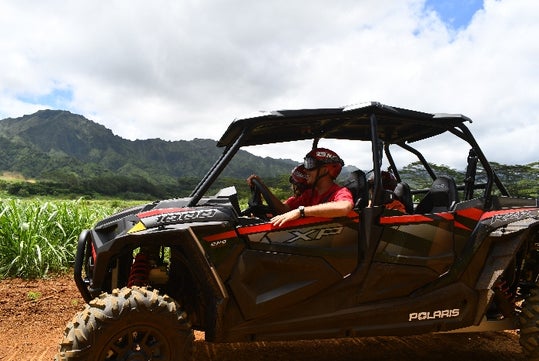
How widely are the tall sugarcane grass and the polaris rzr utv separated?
12.1ft

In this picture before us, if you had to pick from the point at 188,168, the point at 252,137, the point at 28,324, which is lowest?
the point at 28,324

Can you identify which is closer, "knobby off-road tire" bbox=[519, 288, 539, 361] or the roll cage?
the roll cage

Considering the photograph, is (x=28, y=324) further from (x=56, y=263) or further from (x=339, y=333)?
(x=339, y=333)

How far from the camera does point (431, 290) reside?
144 inches

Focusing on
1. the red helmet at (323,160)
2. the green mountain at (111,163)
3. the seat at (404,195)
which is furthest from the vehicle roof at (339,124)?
the green mountain at (111,163)

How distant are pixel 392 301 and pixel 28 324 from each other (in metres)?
3.98

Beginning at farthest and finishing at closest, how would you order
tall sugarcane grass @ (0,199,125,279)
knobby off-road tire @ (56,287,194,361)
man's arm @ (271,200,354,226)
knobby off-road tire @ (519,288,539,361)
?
1. tall sugarcane grass @ (0,199,125,279)
2. knobby off-road tire @ (519,288,539,361)
3. man's arm @ (271,200,354,226)
4. knobby off-road tire @ (56,287,194,361)

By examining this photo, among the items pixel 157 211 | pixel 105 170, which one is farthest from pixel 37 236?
pixel 105 170

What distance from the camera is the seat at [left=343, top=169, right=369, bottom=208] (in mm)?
3719

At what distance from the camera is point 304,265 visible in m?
3.30

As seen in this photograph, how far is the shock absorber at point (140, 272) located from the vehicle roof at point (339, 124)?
117 cm

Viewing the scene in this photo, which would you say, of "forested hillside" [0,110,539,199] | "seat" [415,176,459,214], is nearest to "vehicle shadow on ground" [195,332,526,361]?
"seat" [415,176,459,214]

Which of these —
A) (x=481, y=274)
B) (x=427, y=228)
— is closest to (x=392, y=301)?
(x=427, y=228)

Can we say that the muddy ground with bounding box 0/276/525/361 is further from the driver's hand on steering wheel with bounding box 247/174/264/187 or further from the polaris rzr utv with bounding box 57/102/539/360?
the driver's hand on steering wheel with bounding box 247/174/264/187
